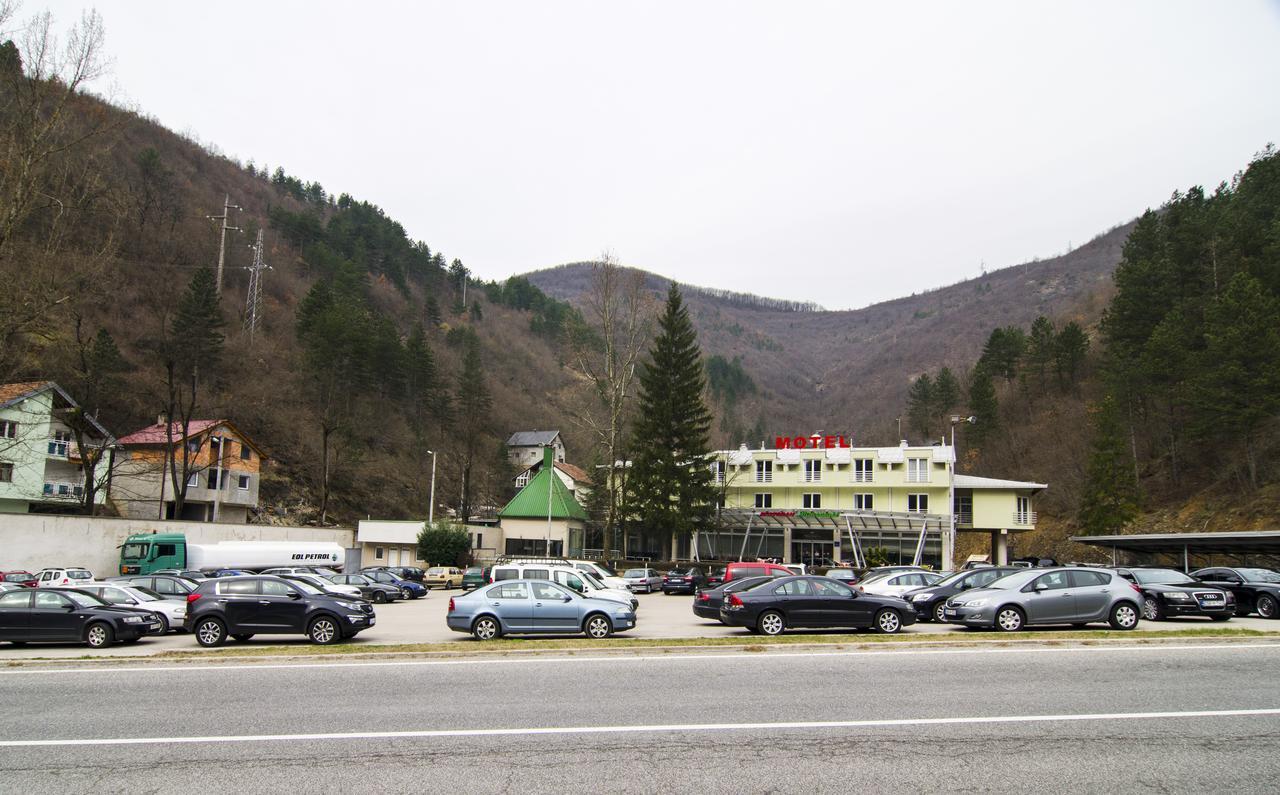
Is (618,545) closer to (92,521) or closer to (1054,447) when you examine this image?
(92,521)

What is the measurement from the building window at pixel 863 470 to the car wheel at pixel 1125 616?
45568 mm

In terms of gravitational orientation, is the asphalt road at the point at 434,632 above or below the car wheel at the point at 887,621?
below

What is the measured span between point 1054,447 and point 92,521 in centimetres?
7420

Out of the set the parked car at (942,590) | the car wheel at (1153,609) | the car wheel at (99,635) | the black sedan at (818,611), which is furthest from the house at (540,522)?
the car wheel at (1153,609)

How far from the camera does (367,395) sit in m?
86.7

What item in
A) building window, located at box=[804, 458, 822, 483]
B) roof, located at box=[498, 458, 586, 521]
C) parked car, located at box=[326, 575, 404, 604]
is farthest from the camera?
building window, located at box=[804, 458, 822, 483]

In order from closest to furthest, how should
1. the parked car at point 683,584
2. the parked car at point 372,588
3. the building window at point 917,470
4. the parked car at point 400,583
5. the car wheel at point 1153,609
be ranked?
the car wheel at point 1153,609 → the parked car at point 372,588 → the parked car at point 400,583 → the parked car at point 683,584 → the building window at point 917,470

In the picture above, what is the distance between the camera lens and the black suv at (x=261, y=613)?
18.2 m

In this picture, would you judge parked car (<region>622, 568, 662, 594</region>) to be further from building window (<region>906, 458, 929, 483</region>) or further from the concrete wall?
building window (<region>906, 458, 929, 483</region>)

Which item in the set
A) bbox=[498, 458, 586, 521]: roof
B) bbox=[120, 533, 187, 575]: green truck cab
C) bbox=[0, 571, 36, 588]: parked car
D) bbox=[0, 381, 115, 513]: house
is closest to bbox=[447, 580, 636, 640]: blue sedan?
bbox=[0, 571, 36, 588]: parked car

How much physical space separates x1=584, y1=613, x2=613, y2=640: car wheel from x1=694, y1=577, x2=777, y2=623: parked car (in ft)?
9.57

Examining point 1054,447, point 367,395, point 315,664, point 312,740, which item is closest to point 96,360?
point 367,395

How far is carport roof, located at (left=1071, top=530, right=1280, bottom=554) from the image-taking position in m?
31.2

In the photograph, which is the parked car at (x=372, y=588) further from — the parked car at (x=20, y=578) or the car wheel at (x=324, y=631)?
the car wheel at (x=324, y=631)
